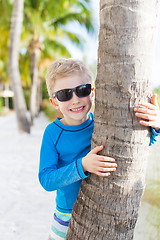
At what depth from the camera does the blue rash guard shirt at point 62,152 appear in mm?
1358

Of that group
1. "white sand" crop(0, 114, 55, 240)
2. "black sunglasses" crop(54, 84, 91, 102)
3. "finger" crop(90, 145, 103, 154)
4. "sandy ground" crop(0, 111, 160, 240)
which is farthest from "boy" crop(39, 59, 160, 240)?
"white sand" crop(0, 114, 55, 240)

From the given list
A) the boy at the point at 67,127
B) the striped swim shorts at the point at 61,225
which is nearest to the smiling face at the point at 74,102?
the boy at the point at 67,127

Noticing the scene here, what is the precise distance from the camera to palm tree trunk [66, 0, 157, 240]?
1.09 metres

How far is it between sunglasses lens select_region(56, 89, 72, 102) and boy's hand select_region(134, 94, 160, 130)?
0.45 m

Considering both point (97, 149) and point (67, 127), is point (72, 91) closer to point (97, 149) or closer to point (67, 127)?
point (67, 127)

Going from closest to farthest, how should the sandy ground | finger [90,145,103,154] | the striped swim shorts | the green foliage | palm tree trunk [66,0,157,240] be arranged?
palm tree trunk [66,0,157,240] < finger [90,145,103,154] < the striped swim shorts < the sandy ground < the green foliage

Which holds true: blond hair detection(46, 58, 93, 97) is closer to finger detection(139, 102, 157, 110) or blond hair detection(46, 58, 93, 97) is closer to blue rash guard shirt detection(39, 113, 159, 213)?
blue rash guard shirt detection(39, 113, 159, 213)

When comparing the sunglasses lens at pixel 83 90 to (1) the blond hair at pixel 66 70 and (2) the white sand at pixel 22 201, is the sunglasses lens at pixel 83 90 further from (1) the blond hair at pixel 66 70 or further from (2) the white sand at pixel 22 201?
(2) the white sand at pixel 22 201

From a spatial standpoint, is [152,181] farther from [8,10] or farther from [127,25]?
[8,10]

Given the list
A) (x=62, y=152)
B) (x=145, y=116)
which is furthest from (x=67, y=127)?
(x=145, y=116)

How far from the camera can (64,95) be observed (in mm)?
1429

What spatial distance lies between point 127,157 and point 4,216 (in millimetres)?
2807

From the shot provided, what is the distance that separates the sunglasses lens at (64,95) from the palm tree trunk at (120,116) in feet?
0.76

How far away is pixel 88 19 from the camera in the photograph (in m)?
11.0
